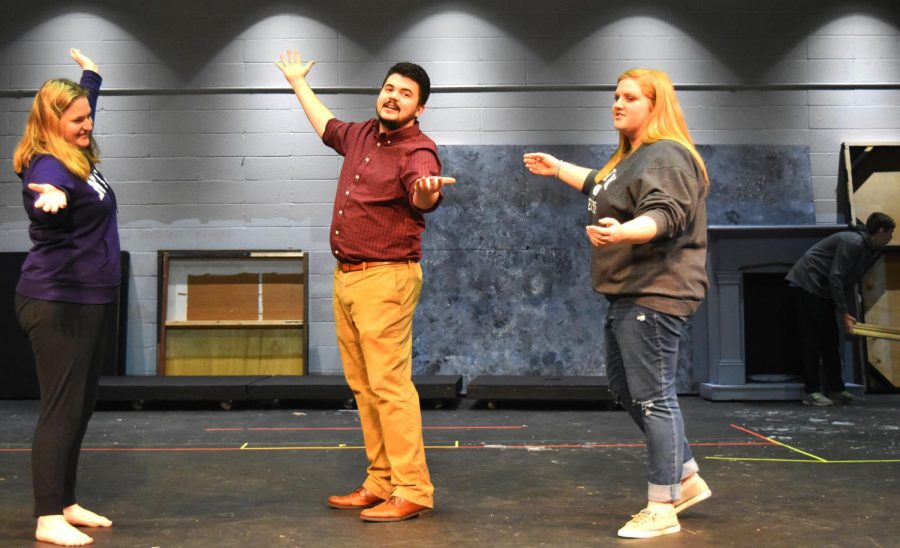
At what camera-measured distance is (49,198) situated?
217 cm

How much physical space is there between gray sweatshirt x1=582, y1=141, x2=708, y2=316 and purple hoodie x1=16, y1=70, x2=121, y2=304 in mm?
1400

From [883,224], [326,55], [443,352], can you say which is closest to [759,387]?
[883,224]

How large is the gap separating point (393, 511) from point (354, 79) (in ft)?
14.8

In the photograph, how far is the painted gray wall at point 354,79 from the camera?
6.40m

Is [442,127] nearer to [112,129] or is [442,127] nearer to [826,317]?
[112,129]

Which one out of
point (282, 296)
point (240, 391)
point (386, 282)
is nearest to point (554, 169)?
point (386, 282)

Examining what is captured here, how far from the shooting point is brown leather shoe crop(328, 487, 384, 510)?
8.79ft

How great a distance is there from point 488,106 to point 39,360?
458cm

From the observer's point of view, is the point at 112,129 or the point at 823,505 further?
the point at 112,129

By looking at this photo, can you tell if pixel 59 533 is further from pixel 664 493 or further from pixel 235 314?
pixel 235 314

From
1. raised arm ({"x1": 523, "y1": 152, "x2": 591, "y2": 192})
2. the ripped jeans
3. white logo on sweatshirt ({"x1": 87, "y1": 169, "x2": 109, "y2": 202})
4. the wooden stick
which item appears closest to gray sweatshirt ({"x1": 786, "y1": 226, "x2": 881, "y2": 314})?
the wooden stick

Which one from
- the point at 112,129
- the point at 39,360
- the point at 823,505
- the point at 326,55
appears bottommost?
the point at 823,505

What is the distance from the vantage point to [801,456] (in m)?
3.61

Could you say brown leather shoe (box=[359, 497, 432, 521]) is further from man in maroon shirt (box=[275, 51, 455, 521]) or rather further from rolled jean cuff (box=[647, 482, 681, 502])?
rolled jean cuff (box=[647, 482, 681, 502])
